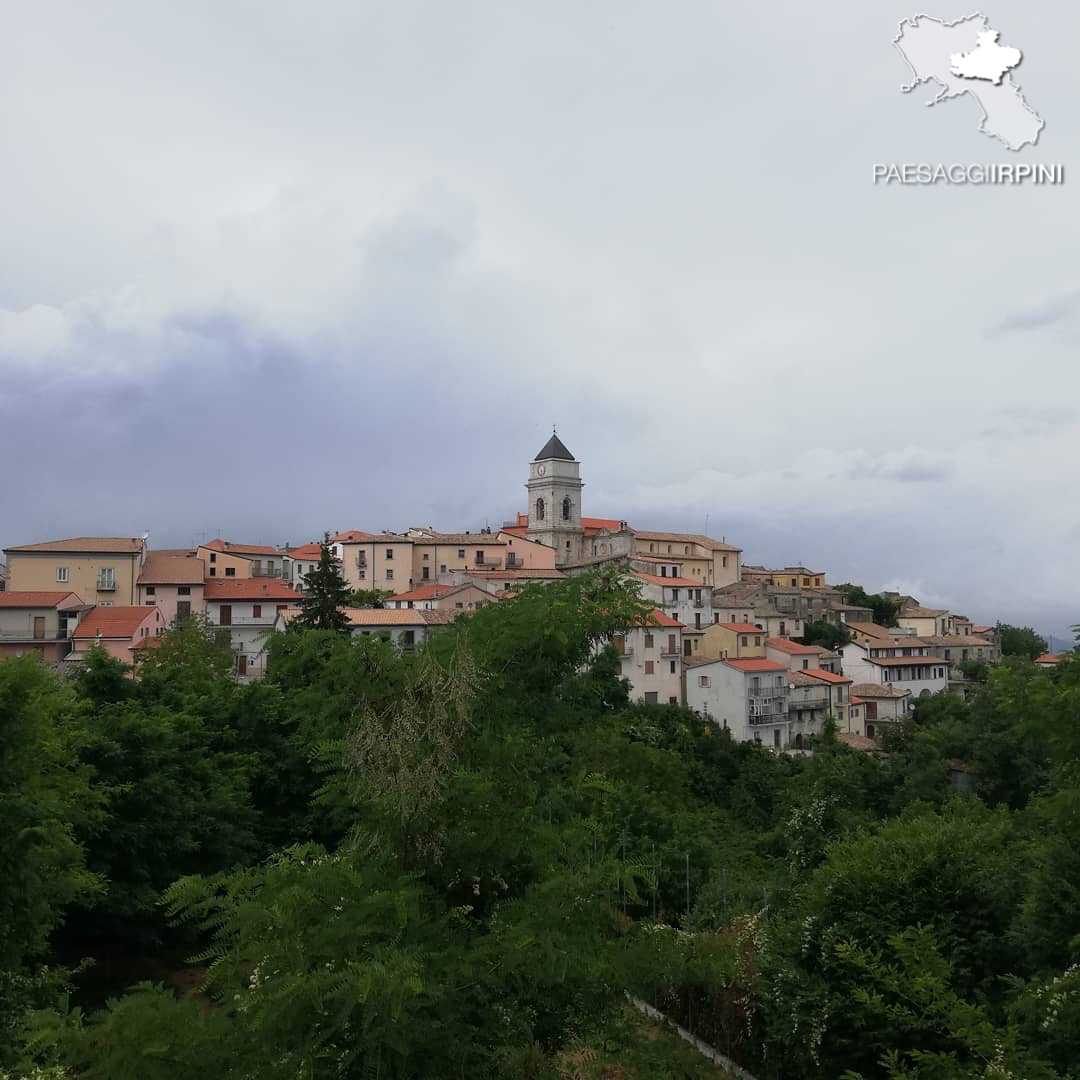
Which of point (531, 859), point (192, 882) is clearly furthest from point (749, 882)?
point (192, 882)

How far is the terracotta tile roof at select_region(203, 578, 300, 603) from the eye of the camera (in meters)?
48.1

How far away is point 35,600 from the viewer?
40.8 metres

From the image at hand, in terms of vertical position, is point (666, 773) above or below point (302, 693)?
below

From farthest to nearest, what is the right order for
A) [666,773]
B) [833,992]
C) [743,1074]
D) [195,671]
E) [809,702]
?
1. [809,702]
2. [666,773]
3. [195,671]
4. [743,1074]
5. [833,992]

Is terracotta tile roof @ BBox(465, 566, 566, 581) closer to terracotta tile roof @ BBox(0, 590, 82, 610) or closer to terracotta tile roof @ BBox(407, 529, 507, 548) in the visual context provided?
terracotta tile roof @ BBox(407, 529, 507, 548)

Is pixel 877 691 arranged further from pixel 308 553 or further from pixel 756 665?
pixel 308 553

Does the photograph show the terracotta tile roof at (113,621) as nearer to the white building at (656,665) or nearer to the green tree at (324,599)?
the green tree at (324,599)

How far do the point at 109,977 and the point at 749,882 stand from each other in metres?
11.5

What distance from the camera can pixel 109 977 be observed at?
1444 centimetres

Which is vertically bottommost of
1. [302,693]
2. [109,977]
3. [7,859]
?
[109,977]

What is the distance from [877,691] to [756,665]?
12.2 meters

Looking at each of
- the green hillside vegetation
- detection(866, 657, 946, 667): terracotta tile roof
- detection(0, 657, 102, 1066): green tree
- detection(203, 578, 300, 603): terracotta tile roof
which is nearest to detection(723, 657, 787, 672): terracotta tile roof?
detection(866, 657, 946, 667): terracotta tile roof

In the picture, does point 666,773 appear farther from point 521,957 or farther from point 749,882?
point 521,957

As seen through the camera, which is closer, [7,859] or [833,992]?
[7,859]
